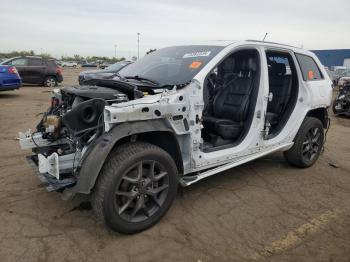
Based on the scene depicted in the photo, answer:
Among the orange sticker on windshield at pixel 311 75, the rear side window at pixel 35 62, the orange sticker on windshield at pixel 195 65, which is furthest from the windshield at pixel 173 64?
the rear side window at pixel 35 62

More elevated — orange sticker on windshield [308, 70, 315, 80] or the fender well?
orange sticker on windshield [308, 70, 315, 80]

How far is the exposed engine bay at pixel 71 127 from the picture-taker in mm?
3154

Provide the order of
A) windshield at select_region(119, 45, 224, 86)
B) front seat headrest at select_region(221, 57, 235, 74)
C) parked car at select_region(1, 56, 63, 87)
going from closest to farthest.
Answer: windshield at select_region(119, 45, 224, 86), front seat headrest at select_region(221, 57, 235, 74), parked car at select_region(1, 56, 63, 87)

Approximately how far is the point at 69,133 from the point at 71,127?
0.28m

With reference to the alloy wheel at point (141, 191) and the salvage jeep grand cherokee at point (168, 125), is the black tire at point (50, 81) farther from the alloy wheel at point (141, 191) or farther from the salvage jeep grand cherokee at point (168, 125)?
the alloy wheel at point (141, 191)

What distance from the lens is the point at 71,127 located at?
3.27 meters

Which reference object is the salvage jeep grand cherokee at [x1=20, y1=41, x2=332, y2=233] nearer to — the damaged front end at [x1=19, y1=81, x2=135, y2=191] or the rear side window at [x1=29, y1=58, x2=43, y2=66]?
the damaged front end at [x1=19, y1=81, x2=135, y2=191]

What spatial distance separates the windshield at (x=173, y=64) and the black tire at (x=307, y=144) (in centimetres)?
206

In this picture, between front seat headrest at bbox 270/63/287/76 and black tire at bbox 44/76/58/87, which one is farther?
black tire at bbox 44/76/58/87

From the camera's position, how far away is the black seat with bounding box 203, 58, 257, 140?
438 centimetres

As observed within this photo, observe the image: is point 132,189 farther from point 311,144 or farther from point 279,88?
point 311,144

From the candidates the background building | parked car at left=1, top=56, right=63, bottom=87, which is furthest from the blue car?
the background building

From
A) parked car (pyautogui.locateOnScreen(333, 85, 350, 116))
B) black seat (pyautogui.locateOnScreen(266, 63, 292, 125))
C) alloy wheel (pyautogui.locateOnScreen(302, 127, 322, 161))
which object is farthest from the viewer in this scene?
parked car (pyautogui.locateOnScreen(333, 85, 350, 116))

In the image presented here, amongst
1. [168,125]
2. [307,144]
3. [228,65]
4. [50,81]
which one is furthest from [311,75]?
[50,81]
